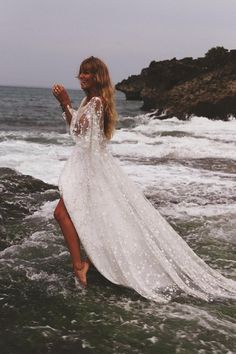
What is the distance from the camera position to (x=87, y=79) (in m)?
4.02

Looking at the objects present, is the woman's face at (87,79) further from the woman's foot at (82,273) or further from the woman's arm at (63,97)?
the woman's foot at (82,273)

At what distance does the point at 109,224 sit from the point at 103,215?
3.7 inches

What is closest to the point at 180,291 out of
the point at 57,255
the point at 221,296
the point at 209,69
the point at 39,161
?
the point at 221,296

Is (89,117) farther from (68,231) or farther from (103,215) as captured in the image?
(68,231)

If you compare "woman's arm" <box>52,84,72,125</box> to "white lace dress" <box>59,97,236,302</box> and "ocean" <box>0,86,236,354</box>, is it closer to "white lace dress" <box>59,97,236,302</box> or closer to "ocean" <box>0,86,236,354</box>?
"white lace dress" <box>59,97,236,302</box>

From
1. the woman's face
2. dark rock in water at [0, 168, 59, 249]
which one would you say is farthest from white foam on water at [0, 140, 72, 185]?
the woman's face

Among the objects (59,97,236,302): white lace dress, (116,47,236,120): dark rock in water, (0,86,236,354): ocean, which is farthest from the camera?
(116,47,236,120): dark rock in water

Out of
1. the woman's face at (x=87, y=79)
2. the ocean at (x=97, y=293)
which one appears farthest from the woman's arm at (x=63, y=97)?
the ocean at (x=97, y=293)

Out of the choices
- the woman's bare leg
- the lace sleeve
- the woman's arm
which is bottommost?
the woman's bare leg

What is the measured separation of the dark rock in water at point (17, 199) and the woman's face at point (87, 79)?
2260 millimetres

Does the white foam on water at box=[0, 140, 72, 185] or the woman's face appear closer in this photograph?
the woman's face

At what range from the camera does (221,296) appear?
4.19 meters

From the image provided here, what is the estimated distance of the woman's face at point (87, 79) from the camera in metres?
4.01

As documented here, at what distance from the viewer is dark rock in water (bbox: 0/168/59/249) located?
600 cm
